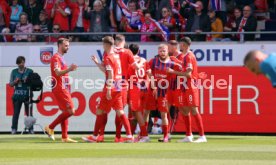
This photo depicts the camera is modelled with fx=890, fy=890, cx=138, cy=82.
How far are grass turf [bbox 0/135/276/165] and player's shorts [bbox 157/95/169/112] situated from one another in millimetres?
767

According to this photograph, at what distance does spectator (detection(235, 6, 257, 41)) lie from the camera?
23938mm

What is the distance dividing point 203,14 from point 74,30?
3.87 meters

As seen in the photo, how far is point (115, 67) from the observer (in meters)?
18.4

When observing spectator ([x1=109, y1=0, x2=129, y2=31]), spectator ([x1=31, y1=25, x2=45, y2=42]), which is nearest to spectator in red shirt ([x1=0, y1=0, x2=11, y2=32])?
spectator ([x1=31, y1=25, x2=45, y2=42])

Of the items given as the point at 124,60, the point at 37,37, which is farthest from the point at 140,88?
the point at 37,37

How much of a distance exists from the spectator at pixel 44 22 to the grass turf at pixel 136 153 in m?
7.07

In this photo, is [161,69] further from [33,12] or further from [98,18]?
[33,12]

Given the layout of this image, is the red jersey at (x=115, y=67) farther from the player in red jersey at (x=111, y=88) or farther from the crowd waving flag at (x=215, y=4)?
the crowd waving flag at (x=215, y=4)

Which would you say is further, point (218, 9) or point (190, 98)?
point (218, 9)

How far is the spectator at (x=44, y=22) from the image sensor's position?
2578 centimetres

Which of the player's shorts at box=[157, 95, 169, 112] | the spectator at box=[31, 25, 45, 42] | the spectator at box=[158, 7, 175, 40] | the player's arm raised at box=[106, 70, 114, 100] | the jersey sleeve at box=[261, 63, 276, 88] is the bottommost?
the player's shorts at box=[157, 95, 169, 112]

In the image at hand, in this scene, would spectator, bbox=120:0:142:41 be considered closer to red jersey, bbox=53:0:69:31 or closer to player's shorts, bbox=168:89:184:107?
red jersey, bbox=53:0:69:31

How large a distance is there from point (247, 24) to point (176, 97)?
18.4 feet

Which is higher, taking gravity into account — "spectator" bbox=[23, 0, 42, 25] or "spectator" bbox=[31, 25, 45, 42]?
"spectator" bbox=[23, 0, 42, 25]
